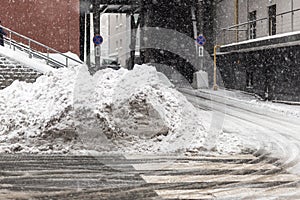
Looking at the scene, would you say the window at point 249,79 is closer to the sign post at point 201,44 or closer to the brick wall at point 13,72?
the sign post at point 201,44

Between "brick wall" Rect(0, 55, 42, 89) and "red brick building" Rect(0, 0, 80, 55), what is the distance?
7.85 metres

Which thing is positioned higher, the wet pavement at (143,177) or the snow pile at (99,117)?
the snow pile at (99,117)

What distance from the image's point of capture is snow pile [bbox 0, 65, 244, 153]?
9.77 meters

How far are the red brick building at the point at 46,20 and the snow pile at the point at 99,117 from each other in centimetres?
1614

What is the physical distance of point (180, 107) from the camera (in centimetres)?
1088

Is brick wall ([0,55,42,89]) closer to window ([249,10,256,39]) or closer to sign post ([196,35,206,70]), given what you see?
sign post ([196,35,206,70])

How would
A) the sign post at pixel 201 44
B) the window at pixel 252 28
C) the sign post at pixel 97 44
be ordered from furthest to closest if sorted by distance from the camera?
the sign post at pixel 97 44 → the window at pixel 252 28 → the sign post at pixel 201 44

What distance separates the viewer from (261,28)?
26.7 metres

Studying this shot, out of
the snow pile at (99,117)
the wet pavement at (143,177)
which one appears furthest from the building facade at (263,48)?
the wet pavement at (143,177)

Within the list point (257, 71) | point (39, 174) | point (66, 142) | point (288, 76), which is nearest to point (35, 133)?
point (66, 142)

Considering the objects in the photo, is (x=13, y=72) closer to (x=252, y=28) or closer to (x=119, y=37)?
(x=252, y=28)

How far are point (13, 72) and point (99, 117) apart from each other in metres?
9.64

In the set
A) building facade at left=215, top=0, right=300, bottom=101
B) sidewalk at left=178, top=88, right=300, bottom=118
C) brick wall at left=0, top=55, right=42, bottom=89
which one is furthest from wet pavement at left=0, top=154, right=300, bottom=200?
building facade at left=215, top=0, right=300, bottom=101

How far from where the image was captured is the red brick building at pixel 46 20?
26438 millimetres
